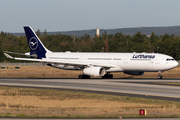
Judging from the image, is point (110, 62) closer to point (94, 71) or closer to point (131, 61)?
point (94, 71)

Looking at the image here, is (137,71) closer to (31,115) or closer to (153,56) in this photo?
(153,56)

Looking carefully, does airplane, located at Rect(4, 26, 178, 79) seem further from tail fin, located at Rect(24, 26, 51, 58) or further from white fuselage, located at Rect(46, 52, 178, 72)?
tail fin, located at Rect(24, 26, 51, 58)

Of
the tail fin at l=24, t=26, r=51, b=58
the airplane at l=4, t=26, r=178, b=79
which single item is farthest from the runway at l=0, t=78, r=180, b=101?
the tail fin at l=24, t=26, r=51, b=58

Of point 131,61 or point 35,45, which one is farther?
point 35,45

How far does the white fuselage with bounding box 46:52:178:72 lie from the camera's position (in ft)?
161

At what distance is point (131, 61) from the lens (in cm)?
5044

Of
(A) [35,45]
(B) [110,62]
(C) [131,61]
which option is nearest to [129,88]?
(C) [131,61]

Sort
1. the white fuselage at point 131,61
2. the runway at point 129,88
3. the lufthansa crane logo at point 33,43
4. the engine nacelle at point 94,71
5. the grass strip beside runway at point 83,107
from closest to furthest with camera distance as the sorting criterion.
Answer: the grass strip beside runway at point 83,107 < the runway at point 129,88 < the white fuselage at point 131,61 < the engine nacelle at point 94,71 < the lufthansa crane logo at point 33,43

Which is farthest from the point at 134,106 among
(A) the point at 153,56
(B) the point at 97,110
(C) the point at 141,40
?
(C) the point at 141,40

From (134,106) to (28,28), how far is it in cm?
4178

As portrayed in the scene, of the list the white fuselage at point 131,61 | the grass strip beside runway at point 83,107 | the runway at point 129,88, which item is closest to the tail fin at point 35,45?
the white fuselage at point 131,61

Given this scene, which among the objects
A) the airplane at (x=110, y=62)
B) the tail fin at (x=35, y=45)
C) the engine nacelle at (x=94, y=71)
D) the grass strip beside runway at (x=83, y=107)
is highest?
the tail fin at (x=35, y=45)

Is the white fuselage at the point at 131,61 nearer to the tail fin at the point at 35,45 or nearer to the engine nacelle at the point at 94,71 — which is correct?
the engine nacelle at the point at 94,71

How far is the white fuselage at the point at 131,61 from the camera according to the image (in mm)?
49219
